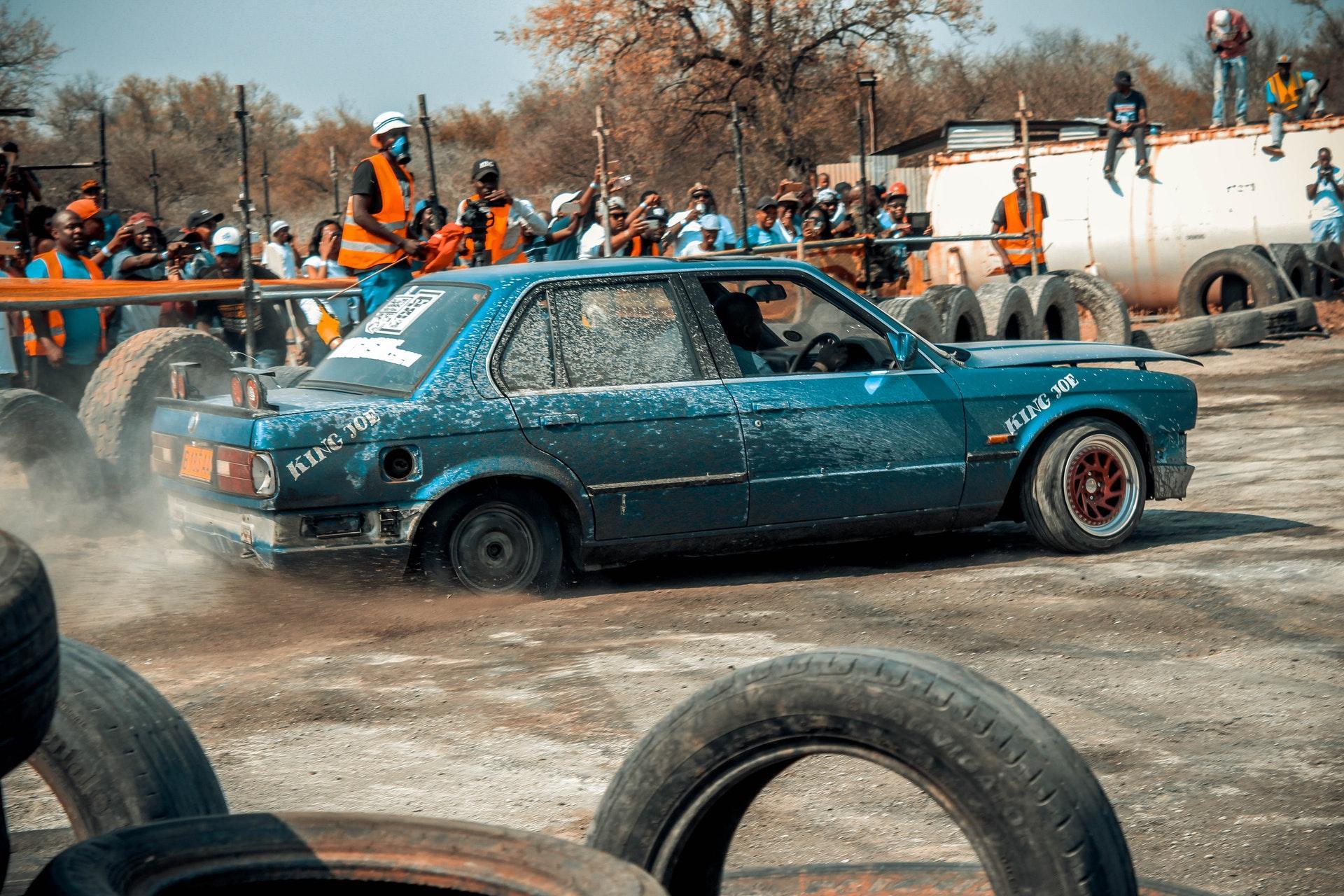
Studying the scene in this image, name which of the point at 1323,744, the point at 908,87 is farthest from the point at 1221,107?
the point at 908,87

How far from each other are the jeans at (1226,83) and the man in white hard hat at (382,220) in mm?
18225

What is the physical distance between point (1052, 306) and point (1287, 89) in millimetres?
11652

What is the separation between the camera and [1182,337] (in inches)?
724

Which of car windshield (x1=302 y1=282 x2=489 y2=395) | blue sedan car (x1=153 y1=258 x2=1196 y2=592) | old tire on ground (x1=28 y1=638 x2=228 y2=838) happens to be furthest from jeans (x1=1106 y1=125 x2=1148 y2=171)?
old tire on ground (x1=28 y1=638 x2=228 y2=838)

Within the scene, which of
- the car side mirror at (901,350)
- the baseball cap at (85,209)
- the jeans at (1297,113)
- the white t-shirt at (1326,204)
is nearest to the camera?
the car side mirror at (901,350)

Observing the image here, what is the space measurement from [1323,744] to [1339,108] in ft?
197

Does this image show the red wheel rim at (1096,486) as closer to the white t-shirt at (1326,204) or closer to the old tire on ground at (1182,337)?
the old tire on ground at (1182,337)

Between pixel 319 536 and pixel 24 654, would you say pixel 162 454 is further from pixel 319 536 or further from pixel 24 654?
pixel 24 654

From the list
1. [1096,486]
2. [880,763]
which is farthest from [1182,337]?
[880,763]

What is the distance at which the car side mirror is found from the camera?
24.2ft

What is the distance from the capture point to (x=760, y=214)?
17.2m

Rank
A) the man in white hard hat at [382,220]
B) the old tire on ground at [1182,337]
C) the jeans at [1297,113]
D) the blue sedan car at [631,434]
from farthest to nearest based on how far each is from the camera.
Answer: the jeans at [1297,113] → the old tire on ground at [1182,337] → the man in white hard hat at [382,220] → the blue sedan car at [631,434]

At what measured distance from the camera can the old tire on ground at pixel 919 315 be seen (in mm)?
14227

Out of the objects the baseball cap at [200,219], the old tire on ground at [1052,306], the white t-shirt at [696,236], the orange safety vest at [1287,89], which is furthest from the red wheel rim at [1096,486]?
the orange safety vest at [1287,89]
